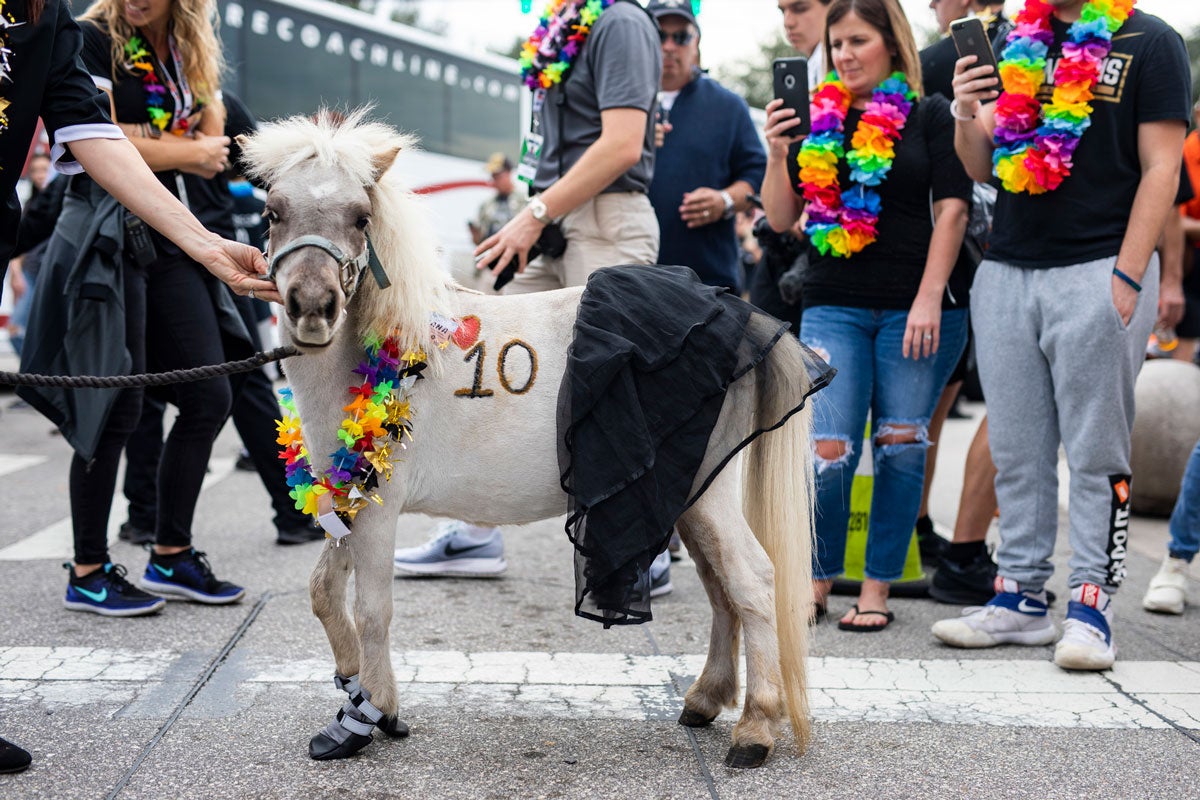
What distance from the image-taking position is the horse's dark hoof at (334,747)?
9.68 ft

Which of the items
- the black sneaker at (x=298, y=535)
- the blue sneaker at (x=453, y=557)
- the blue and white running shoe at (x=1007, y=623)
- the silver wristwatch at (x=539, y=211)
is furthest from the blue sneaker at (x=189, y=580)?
the blue and white running shoe at (x=1007, y=623)

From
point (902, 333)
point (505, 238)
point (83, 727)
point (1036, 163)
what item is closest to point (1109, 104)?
point (1036, 163)

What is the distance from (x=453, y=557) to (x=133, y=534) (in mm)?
1785

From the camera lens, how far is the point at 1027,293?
12.9 feet

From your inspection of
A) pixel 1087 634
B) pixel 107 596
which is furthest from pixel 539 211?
pixel 1087 634

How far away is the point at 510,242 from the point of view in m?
3.90

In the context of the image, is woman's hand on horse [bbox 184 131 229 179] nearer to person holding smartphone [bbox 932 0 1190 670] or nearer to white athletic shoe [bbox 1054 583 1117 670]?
person holding smartphone [bbox 932 0 1190 670]

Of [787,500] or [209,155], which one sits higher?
[209,155]

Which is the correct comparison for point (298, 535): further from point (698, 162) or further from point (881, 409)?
point (881, 409)

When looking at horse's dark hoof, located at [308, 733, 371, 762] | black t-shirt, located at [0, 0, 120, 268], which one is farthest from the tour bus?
horse's dark hoof, located at [308, 733, 371, 762]

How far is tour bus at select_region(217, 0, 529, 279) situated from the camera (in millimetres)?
14664

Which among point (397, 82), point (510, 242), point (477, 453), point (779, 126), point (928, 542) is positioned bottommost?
point (928, 542)

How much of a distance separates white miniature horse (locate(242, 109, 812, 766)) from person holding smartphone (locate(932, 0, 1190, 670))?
123cm

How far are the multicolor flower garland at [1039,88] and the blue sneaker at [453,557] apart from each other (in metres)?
2.71
